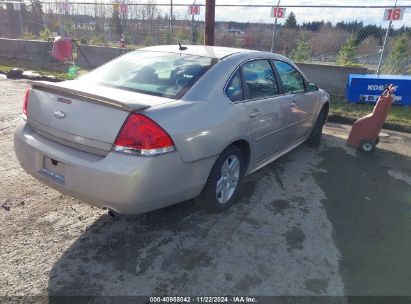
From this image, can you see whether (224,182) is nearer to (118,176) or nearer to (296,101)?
(118,176)

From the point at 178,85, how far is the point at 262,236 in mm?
1573

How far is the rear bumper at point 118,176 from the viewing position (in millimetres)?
2578

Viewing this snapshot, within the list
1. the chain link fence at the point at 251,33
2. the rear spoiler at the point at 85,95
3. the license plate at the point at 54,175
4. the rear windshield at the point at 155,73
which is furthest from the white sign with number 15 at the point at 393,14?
the license plate at the point at 54,175

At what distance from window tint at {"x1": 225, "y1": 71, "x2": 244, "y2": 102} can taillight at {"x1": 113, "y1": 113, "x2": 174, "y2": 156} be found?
105cm

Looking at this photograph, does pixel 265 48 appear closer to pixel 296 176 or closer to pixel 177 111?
pixel 296 176

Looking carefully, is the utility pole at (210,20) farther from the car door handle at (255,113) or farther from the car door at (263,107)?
the car door handle at (255,113)

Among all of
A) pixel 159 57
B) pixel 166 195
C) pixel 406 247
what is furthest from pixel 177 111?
pixel 406 247

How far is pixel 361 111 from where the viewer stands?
8.23m

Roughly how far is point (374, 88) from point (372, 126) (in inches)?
127

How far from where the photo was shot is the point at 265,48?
12039mm

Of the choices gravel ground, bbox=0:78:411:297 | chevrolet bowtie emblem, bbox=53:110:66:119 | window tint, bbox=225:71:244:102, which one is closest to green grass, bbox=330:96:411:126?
gravel ground, bbox=0:78:411:297

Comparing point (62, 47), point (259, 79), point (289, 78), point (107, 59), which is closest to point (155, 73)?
point (259, 79)

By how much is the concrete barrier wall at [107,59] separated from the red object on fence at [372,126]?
4003 mm

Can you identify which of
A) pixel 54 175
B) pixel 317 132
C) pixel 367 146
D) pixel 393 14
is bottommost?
pixel 367 146
